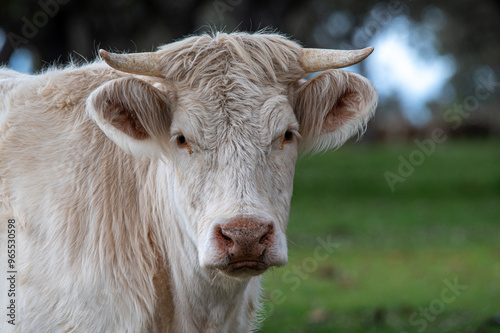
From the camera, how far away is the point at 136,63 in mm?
3955

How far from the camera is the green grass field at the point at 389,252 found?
27.6 feet

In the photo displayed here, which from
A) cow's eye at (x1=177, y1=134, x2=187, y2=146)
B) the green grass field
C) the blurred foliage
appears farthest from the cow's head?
the blurred foliage

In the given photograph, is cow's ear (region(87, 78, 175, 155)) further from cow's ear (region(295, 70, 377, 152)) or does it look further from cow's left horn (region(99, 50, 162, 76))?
cow's ear (region(295, 70, 377, 152))

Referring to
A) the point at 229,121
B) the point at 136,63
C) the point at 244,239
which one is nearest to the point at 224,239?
the point at 244,239

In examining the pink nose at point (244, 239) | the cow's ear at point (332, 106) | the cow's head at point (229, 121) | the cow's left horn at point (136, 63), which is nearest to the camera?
the pink nose at point (244, 239)

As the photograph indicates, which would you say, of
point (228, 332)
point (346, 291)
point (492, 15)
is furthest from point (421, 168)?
point (228, 332)

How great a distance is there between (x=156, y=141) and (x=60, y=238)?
2.81ft

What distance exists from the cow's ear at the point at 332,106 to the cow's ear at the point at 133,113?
A: 0.90m

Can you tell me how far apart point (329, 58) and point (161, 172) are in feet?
4.36

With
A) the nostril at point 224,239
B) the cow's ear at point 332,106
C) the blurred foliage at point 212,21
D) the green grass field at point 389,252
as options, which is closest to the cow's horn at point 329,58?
the cow's ear at point 332,106

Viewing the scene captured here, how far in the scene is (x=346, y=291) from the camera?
33.5 feet

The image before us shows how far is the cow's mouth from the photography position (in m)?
3.61

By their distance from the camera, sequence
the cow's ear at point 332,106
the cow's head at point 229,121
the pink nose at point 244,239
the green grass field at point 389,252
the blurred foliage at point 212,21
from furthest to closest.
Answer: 1. the blurred foliage at point 212,21
2. the green grass field at point 389,252
3. the cow's ear at point 332,106
4. the cow's head at point 229,121
5. the pink nose at point 244,239

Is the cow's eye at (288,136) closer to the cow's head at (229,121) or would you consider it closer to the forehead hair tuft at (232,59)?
the cow's head at (229,121)
